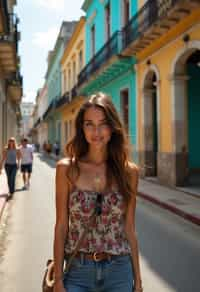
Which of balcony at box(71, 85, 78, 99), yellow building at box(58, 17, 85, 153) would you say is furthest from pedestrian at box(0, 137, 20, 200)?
balcony at box(71, 85, 78, 99)

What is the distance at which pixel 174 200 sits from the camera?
8.56 m

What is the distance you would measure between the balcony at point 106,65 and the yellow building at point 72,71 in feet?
5.68

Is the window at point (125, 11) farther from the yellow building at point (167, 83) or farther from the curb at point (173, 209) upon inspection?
the curb at point (173, 209)

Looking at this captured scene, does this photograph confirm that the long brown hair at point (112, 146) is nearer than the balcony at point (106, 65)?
Yes

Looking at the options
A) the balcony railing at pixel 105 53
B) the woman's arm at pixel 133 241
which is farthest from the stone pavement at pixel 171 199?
the balcony railing at pixel 105 53

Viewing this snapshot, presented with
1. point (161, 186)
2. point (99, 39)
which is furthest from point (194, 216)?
point (99, 39)

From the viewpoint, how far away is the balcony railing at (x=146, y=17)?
1026cm

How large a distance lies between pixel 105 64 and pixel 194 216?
10.5 metres

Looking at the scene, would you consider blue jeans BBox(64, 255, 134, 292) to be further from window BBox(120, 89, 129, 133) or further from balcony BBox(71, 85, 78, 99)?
balcony BBox(71, 85, 78, 99)

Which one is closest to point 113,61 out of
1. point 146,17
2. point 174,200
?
point 146,17

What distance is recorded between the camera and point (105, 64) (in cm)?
1602

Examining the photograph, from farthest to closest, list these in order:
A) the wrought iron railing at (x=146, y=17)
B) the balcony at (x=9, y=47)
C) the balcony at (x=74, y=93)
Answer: the balcony at (x=74, y=93), the balcony at (x=9, y=47), the wrought iron railing at (x=146, y=17)

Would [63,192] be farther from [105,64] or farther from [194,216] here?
[105,64]

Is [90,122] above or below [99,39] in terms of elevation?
below
